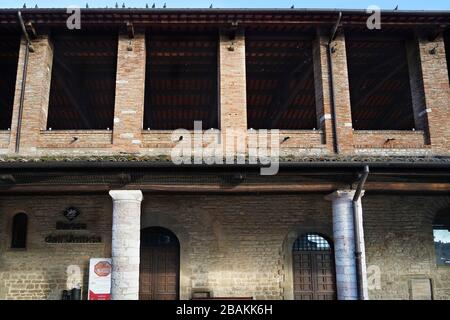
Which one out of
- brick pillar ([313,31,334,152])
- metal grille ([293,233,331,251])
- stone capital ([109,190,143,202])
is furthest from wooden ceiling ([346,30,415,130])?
stone capital ([109,190,143,202])

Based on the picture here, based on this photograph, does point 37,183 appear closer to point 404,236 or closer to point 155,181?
point 155,181

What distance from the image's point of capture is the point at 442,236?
10.7m

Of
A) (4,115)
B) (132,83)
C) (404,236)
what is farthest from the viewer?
(4,115)

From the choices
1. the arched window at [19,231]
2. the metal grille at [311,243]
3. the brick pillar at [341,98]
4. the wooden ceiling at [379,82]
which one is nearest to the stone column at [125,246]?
the arched window at [19,231]

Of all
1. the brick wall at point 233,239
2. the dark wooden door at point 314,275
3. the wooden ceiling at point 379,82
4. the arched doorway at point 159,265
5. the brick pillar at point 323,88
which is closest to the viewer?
the brick pillar at point 323,88

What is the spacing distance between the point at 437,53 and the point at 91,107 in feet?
36.0

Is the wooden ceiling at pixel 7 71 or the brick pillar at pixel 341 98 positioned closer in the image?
the brick pillar at pixel 341 98

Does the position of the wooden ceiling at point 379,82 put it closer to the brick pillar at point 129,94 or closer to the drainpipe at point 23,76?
the brick pillar at point 129,94

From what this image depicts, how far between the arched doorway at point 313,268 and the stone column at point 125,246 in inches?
167

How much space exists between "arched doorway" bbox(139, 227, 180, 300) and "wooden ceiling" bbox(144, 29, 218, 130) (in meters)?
4.61

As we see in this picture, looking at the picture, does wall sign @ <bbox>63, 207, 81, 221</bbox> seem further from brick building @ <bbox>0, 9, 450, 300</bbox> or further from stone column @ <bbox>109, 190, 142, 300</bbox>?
stone column @ <bbox>109, 190, 142, 300</bbox>

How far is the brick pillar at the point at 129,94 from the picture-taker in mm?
9383

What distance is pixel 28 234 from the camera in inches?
393
